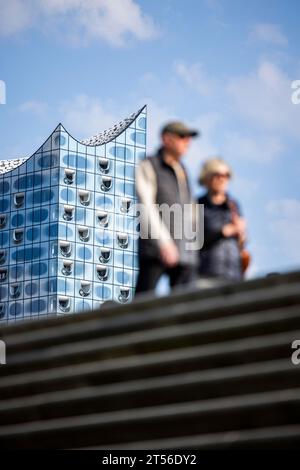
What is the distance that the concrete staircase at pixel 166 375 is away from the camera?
7656 mm

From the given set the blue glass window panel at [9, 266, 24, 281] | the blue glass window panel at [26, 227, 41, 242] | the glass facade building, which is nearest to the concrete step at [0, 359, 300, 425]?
the glass facade building

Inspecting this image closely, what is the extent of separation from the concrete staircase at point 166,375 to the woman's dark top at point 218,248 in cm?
56

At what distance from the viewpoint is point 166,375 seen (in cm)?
821

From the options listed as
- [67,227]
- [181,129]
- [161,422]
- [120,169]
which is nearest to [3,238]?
[67,227]

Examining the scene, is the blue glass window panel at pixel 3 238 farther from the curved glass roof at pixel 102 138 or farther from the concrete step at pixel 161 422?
the concrete step at pixel 161 422

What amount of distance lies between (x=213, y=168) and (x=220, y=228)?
0.45 meters

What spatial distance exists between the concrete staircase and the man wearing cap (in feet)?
1.01

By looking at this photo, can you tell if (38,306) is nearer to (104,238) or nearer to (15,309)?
(15,309)

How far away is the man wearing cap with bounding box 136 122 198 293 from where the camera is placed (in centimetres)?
881

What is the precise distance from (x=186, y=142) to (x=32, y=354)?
1929mm

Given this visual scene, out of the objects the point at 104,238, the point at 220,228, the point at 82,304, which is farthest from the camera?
the point at 104,238

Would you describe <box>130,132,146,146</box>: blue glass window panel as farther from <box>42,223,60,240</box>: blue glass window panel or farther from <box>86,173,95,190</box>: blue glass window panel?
<box>42,223,60,240</box>: blue glass window panel

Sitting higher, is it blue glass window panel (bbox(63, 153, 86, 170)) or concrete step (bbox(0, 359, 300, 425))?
blue glass window panel (bbox(63, 153, 86, 170))

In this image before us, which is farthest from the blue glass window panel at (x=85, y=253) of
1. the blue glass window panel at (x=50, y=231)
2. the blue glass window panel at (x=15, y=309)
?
the blue glass window panel at (x=15, y=309)
